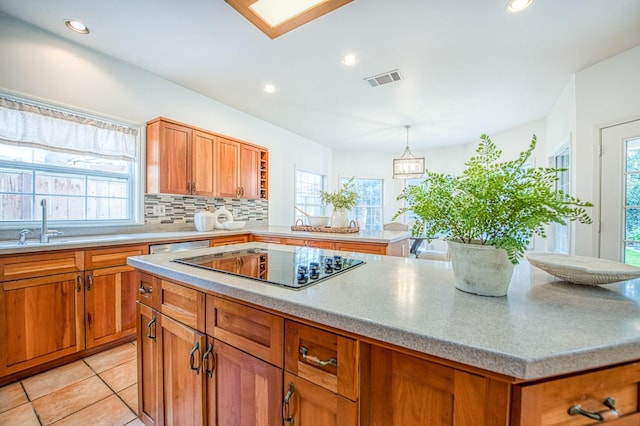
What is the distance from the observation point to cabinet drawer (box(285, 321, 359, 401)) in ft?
2.30

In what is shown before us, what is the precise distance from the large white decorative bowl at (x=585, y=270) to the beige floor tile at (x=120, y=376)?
2.57 m

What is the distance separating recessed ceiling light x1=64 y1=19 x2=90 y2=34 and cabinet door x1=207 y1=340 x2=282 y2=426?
2.90 metres

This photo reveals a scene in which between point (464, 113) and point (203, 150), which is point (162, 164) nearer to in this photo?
point (203, 150)

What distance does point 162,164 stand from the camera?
2885 millimetres

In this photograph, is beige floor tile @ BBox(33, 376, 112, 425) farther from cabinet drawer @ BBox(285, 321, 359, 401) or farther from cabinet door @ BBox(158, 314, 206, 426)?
cabinet drawer @ BBox(285, 321, 359, 401)

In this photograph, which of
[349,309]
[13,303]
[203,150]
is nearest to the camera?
[349,309]

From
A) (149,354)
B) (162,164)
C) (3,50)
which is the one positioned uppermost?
(3,50)

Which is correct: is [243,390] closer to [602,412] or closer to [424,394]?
[424,394]

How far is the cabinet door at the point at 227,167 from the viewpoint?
3.46 metres

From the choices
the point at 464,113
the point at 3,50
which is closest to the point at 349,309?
the point at 3,50

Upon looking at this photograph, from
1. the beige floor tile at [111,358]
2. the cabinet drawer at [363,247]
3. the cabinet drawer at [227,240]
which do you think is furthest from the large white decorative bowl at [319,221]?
the beige floor tile at [111,358]

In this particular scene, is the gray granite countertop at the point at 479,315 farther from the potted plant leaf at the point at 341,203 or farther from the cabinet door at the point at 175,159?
the potted plant leaf at the point at 341,203

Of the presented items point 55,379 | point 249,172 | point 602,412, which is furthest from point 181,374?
point 249,172

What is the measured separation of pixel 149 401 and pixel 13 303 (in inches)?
52.5
